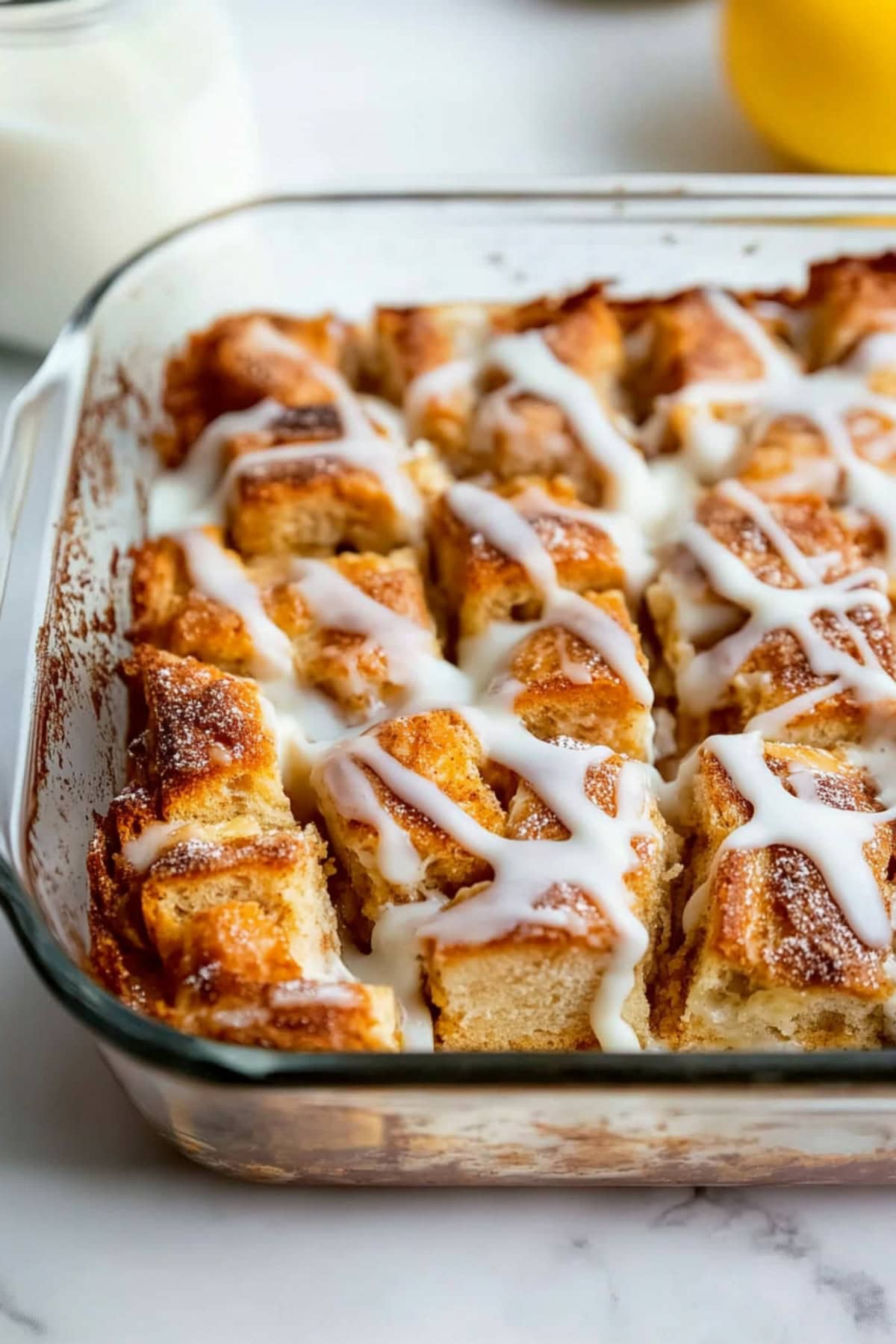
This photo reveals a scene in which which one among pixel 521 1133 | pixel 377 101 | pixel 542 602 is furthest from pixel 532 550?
pixel 377 101

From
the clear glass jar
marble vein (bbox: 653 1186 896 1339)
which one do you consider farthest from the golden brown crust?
the clear glass jar

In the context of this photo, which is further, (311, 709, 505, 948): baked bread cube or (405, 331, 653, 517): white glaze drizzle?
(405, 331, 653, 517): white glaze drizzle

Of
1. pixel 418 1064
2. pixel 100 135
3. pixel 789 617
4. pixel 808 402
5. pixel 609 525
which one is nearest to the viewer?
pixel 418 1064

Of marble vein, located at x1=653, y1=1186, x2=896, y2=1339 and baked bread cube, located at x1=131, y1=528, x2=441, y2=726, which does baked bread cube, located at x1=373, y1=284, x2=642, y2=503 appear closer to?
baked bread cube, located at x1=131, y1=528, x2=441, y2=726

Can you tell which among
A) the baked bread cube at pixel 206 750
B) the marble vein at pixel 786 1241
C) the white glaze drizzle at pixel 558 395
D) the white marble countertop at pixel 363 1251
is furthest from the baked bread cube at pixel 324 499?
the marble vein at pixel 786 1241

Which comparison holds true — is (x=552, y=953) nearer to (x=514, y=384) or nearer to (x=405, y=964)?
(x=405, y=964)

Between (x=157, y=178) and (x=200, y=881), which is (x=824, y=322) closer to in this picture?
(x=157, y=178)
